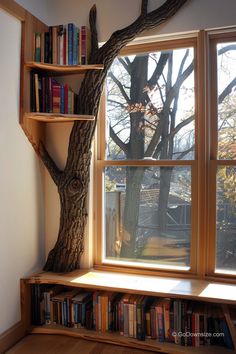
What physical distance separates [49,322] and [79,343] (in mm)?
322

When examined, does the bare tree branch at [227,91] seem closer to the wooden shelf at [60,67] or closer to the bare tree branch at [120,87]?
the bare tree branch at [120,87]

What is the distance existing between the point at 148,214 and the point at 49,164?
0.86 meters

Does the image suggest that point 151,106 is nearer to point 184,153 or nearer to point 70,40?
point 184,153

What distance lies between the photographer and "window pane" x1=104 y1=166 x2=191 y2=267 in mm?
2362

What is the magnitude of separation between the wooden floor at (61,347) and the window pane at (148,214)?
0.64 m

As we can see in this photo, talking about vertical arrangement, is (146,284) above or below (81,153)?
below

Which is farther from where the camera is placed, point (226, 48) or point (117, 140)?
point (117, 140)

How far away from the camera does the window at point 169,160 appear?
226 cm

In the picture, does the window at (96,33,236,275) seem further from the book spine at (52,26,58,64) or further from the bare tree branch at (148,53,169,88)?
the book spine at (52,26,58,64)

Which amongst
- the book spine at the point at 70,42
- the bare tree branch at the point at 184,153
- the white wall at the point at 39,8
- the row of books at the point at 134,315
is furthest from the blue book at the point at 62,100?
the row of books at the point at 134,315

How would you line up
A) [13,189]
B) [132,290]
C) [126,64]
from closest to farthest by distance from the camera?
[132,290], [13,189], [126,64]

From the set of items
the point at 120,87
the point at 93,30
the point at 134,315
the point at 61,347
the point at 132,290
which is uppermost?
the point at 93,30

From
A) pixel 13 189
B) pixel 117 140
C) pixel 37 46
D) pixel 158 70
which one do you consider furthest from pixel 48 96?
pixel 158 70

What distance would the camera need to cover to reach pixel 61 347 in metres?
2.09
